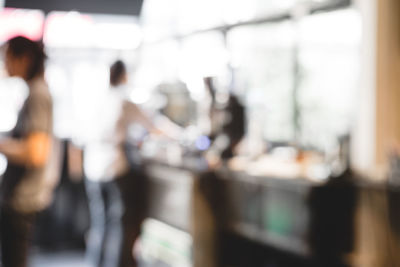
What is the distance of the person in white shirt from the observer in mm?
4570

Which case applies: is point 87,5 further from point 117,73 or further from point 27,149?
point 27,149

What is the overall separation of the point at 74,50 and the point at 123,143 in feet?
9.41

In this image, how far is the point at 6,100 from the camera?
688 cm

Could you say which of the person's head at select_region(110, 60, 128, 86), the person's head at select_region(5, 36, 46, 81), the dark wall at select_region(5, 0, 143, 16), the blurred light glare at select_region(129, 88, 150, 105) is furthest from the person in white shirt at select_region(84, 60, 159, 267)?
the dark wall at select_region(5, 0, 143, 16)

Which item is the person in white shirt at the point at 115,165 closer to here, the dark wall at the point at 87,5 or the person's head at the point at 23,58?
the person's head at the point at 23,58

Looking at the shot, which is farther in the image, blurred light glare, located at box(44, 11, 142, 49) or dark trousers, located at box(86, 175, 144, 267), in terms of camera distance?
blurred light glare, located at box(44, 11, 142, 49)

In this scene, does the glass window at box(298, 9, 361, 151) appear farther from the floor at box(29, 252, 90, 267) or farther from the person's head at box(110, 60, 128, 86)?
the floor at box(29, 252, 90, 267)

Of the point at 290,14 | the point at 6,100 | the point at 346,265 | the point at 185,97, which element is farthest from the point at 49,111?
the point at 6,100

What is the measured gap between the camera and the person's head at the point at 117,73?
15.0 ft

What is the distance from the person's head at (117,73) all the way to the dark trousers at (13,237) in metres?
1.87

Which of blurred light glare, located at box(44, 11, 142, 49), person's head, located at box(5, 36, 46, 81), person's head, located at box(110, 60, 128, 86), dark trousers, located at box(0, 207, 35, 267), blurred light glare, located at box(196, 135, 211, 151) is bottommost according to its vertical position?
dark trousers, located at box(0, 207, 35, 267)

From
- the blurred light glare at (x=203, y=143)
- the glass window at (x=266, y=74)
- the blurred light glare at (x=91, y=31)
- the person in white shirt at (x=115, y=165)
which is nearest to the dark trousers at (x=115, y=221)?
the person in white shirt at (x=115, y=165)

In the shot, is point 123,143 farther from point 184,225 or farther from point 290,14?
point 290,14

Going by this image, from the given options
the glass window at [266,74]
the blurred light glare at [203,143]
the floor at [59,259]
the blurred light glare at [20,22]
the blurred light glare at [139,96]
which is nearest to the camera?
the glass window at [266,74]
